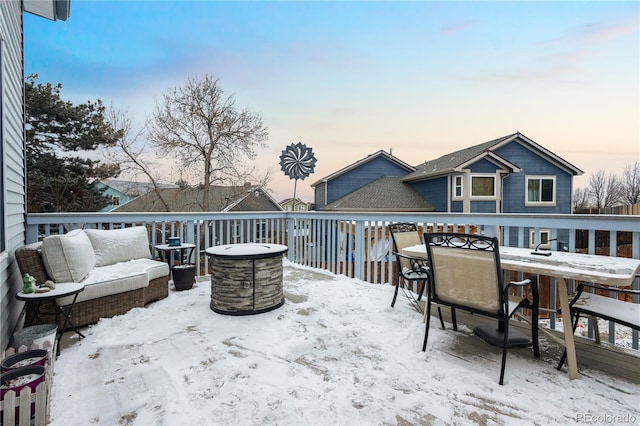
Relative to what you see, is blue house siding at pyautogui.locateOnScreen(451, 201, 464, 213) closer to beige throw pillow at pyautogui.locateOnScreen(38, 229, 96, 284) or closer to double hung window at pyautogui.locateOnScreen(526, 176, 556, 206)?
double hung window at pyautogui.locateOnScreen(526, 176, 556, 206)

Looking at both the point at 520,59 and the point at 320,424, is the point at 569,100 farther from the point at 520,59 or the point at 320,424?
the point at 320,424

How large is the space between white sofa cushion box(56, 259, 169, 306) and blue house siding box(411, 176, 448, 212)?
11.6m

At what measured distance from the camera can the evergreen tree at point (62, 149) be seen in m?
12.6

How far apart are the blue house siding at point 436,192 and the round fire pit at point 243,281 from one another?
36.5 feet

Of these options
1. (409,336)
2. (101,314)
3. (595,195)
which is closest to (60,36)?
(101,314)

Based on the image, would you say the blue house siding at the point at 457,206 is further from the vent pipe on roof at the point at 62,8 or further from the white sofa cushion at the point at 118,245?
the vent pipe on roof at the point at 62,8

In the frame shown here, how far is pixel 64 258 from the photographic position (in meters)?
3.06

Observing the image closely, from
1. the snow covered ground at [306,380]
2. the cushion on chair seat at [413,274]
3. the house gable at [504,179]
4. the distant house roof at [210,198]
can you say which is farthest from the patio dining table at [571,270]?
the distant house roof at [210,198]

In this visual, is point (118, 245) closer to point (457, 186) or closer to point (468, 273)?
point (468, 273)

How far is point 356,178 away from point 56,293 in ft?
Result: 45.0

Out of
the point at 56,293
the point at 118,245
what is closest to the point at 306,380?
the point at 56,293

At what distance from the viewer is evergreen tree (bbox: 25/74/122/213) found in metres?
12.6

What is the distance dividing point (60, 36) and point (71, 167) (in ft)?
22.7

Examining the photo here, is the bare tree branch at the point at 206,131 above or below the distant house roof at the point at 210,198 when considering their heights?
above
